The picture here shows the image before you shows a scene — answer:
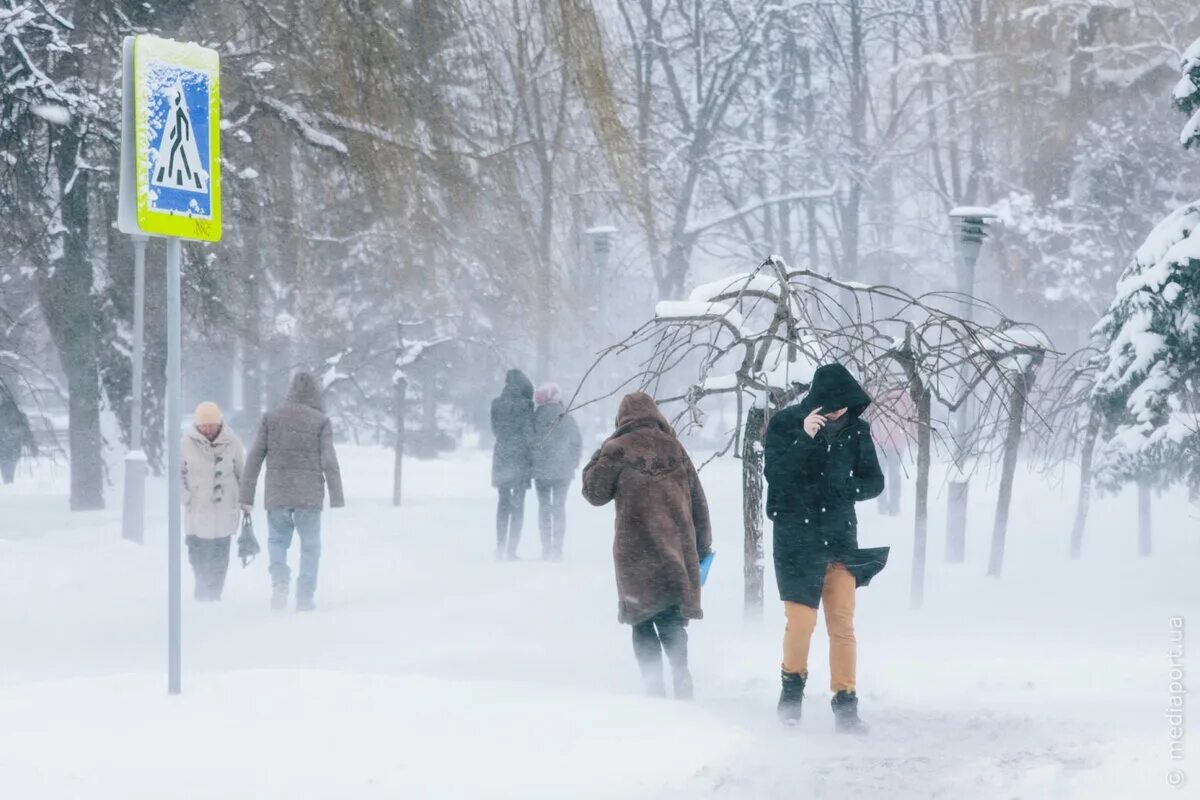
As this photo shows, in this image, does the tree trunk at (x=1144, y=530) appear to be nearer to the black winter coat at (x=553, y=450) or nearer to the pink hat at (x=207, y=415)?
the black winter coat at (x=553, y=450)

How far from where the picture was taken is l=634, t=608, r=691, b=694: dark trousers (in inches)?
308

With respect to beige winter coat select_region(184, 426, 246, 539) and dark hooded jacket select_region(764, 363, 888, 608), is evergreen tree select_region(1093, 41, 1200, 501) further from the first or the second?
beige winter coat select_region(184, 426, 246, 539)

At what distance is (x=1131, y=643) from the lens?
997cm

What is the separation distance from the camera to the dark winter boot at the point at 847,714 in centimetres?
693

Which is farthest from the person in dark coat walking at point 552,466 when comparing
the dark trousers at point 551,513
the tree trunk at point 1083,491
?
the tree trunk at point 1083,491

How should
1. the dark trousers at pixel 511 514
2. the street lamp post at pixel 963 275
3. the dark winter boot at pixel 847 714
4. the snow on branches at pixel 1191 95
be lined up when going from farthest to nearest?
the dark trousers at pixel 511 514, the street lamp post at pixel 963 275, the snow on branches at pixel 1191 95, the dark winter boot at pixel 847 714

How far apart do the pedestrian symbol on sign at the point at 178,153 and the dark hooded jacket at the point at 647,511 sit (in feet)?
8.05

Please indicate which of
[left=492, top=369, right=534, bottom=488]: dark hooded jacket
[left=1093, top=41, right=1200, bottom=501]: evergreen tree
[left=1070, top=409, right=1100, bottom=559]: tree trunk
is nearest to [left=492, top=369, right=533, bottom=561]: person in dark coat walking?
[left=492, top=369, right=534, bottom=488]: dark hooded jacket

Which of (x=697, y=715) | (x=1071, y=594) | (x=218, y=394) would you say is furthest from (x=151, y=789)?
(x=218, y=394)

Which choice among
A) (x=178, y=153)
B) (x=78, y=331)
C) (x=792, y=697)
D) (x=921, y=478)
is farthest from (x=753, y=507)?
(x=78, y=331)

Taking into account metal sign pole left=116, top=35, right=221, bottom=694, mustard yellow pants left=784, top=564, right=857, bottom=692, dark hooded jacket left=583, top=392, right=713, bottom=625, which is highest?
metal sign pole left=116, top=35, right=221, bottom=694

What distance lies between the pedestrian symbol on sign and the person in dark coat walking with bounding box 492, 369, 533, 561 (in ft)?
29.0

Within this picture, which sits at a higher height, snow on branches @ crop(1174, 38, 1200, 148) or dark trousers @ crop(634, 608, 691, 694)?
snow on branches @ crop(1174, 38, 1200, 148)

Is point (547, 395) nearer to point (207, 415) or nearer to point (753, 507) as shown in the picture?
point (207, 415)
